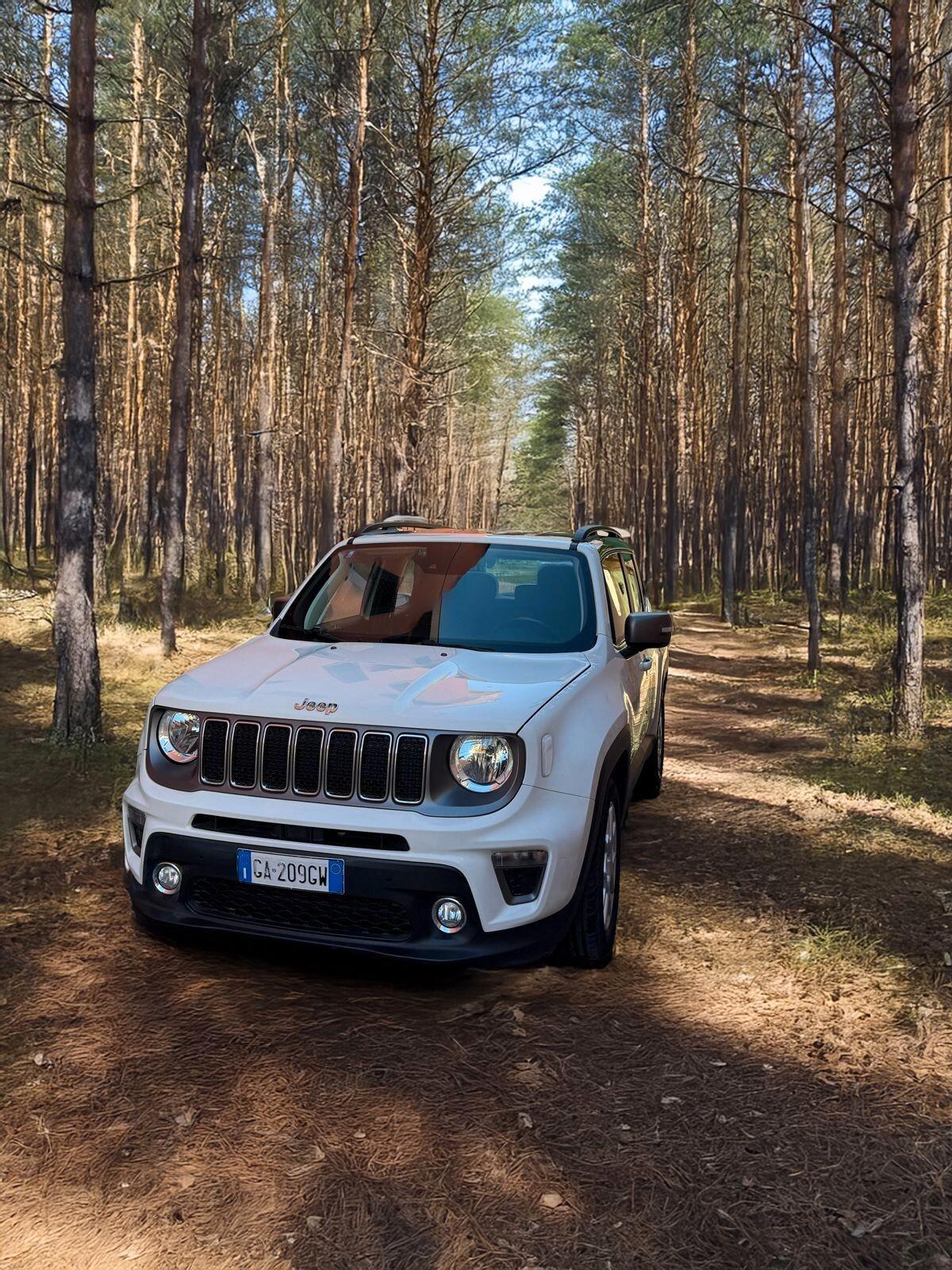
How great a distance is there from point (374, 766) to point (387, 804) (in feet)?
0.49

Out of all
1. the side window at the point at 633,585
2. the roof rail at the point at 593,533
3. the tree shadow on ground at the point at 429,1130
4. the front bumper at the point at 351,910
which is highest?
the roof rail at the point at 593,533

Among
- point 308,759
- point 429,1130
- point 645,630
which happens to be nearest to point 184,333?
point 645,630

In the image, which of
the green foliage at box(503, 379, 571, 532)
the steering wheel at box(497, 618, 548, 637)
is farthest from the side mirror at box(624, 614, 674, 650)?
the green foliage at box(503, 379, 571, 532)

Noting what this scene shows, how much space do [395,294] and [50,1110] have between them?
29.3 m

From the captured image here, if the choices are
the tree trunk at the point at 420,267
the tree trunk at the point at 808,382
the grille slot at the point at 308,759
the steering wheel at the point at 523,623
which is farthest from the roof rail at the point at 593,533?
the tree trunk at the point at 420,267

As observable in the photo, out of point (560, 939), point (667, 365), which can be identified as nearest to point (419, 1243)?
point (560, 939)

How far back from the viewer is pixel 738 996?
13.5ft

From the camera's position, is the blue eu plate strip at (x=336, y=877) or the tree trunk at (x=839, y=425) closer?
the blue eu plate strip at (x=336, y=877)

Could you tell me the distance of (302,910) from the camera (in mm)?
3670

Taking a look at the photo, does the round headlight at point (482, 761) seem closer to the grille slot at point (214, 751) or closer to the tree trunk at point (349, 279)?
the grille slot at point (214, 751)

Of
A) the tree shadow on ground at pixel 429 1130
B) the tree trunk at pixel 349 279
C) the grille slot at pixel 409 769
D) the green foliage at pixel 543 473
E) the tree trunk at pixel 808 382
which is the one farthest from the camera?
the green foliage at pixel 543 473

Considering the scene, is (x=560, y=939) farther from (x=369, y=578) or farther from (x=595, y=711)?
(x=369, y=578)

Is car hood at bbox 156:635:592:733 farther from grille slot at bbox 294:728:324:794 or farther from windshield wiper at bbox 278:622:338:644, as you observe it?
windshield wiper at bbox 278:622:338:644

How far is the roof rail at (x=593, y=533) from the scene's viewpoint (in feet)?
17.6
